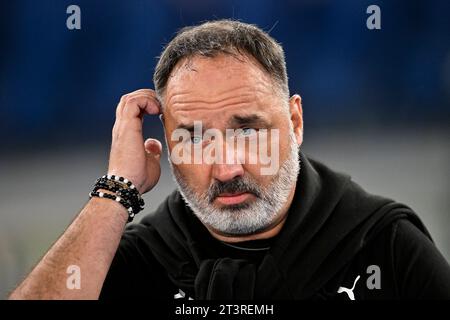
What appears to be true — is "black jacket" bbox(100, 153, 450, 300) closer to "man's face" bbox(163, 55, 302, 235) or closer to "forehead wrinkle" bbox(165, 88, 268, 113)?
"man's face" bbox(163, 55, 302, 235)

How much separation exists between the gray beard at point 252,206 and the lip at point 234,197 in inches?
0.6

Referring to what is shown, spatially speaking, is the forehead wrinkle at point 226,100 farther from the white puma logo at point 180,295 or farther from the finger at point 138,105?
the white puma logo at point 180,295

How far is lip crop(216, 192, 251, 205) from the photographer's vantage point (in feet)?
5.21

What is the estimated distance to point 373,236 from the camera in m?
1.69

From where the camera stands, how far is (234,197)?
1.59m

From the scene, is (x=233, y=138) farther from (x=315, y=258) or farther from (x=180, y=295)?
(x=180, y=295)

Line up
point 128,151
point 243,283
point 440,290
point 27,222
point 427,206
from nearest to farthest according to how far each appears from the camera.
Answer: point 440,290
point 243,283
point 128,151
point 427,206
point 27,222

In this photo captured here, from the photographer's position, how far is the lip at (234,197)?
1.59m

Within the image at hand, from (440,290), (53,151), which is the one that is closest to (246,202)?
(440,290)

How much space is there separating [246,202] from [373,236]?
391 millimetres

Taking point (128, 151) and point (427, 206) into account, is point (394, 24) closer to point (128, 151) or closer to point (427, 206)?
point (427, 206)

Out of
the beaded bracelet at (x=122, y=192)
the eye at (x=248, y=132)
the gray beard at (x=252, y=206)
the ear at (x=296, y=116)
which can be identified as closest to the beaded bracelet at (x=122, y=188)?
the beaded bracelet at (x=122, y=192)

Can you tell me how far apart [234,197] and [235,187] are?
0.10 feet

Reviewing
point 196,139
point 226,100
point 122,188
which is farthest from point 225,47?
point 122,188
